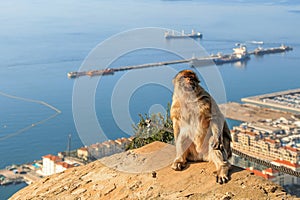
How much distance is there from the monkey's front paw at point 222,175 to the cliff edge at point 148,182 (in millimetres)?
17

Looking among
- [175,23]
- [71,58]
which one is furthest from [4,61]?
[175,23]

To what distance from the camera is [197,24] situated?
30375 mm

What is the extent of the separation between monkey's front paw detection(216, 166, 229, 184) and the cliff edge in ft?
0.05

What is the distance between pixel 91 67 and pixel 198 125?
248cm

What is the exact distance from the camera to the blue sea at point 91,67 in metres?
10.9

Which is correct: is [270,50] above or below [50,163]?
above

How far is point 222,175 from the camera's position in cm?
153

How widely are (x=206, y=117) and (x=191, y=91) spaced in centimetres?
10

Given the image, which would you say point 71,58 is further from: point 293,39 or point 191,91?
point 191,91

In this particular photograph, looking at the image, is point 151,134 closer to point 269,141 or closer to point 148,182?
point 148,182

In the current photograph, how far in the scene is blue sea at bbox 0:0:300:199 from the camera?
10.9m

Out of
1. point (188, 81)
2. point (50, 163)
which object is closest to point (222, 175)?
point (188, 81)

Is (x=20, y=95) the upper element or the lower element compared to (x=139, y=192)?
lower

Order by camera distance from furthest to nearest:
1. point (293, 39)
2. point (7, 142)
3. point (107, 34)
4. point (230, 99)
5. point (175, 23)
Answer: point (175, 23) → point (293, 39) → point (107, 34) → point (230, 99) → point (7, 142)
